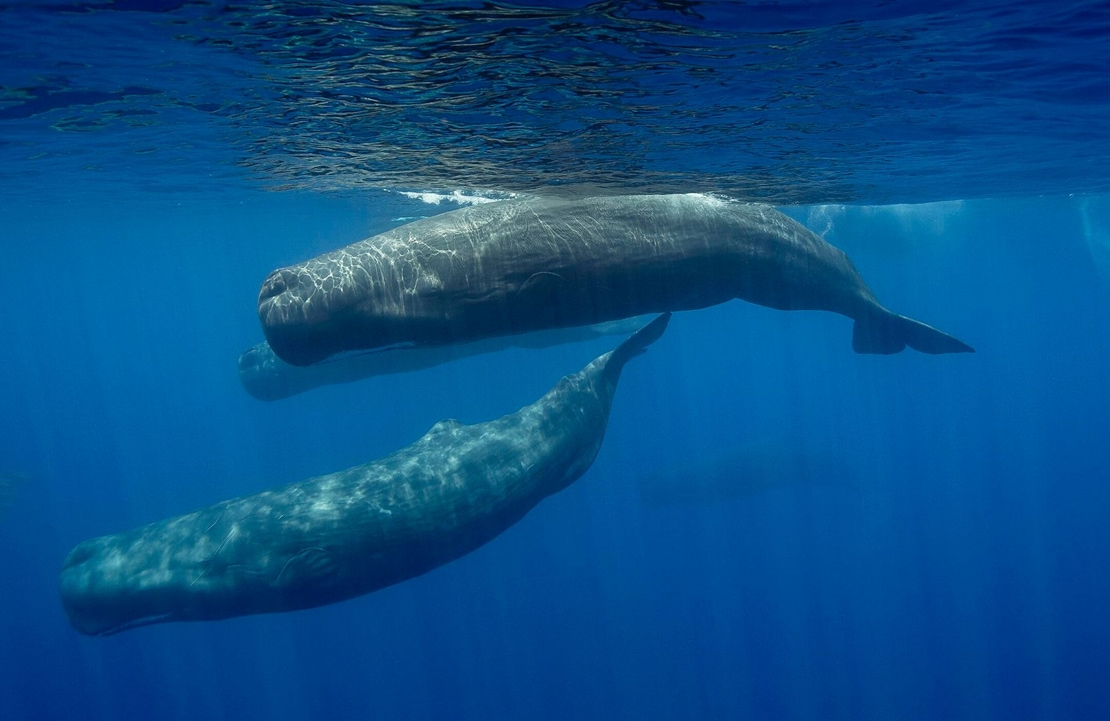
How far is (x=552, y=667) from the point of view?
2605 centimetres

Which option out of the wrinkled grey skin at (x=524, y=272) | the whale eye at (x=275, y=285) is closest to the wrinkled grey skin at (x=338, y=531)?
the wrinkled grey skin at (x=524, y=272)

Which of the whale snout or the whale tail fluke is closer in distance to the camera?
the whale tail fluke

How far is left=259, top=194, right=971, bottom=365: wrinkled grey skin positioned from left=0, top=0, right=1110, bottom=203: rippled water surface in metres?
1.63

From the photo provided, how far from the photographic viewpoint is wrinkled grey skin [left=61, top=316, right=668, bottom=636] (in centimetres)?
1038

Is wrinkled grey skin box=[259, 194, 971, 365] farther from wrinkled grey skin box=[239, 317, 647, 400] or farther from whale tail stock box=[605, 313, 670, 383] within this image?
wrinkled grey skin box=[239, 317, 647, 400]

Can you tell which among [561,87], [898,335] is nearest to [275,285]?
[561,87]

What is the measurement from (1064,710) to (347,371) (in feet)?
104

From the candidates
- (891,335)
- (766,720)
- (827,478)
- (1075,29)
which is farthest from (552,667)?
(1075,29)

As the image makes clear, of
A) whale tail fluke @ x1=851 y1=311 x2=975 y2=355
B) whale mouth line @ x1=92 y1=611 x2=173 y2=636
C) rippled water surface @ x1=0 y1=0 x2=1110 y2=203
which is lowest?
whale mouth line @ x1=92 y1=611 x2=173 y2=636

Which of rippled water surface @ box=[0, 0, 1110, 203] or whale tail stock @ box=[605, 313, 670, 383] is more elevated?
rippled water surface @ box=[0, 0, 1110, 203]

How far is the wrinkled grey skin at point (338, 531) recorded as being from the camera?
408 inches

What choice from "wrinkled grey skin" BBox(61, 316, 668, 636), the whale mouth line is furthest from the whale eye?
the whale mouth line

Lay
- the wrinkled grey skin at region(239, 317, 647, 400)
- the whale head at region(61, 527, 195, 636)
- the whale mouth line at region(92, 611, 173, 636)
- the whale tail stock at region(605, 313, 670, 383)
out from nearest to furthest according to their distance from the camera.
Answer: the whale head at region(61, 527, 195, 636) < the whale mouth line at region(92, 611, 173, 636) < the whale tail stock at region(605, 313, 670, 383) < the wrinkled grey skin at region(239, 317, 647, 400)

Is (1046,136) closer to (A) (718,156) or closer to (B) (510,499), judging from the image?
(A) (718,156)
